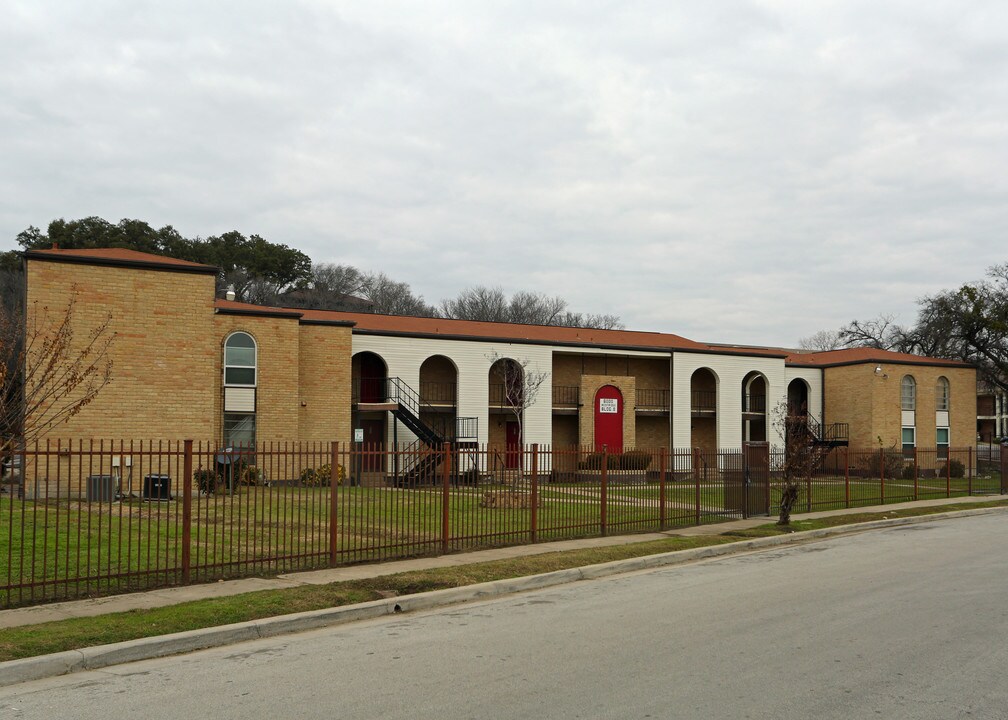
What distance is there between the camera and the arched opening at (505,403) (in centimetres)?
3953

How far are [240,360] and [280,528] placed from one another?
1559 centimetres

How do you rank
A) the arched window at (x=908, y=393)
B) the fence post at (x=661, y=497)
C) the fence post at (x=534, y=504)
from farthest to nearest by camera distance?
the arched window at (x=908, y=393)
the fence post at (x=661, y=497)
the fence post at (x=534, y=504)

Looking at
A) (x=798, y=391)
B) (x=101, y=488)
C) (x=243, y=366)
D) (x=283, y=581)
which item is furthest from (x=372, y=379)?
(x=101, y=488)

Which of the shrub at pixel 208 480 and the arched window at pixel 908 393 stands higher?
the arched window at pixel 908 393

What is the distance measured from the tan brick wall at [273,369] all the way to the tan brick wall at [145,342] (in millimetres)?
3273

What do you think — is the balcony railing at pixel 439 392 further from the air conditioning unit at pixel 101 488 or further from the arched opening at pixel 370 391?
the air conditioning unit at pixel 101 488

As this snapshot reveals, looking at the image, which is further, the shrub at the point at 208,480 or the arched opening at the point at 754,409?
the arched opening at the point at 754,409

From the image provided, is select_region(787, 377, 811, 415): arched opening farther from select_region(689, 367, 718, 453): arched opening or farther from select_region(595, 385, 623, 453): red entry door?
select_region(595, 385, 623, 453): red entry door

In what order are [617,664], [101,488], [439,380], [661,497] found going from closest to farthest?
[617,664] < [101,488] < [661,497] < [439,380]

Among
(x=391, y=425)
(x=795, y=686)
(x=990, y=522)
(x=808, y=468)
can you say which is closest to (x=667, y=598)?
(x=795, y=686)

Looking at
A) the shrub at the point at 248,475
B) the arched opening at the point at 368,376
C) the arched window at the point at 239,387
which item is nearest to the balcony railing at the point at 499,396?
the arched opening at the point at 368,376

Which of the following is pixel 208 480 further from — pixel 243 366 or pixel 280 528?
pixel 243 366

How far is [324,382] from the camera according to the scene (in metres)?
33.2

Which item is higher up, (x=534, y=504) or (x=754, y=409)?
(x=754, y=409)
